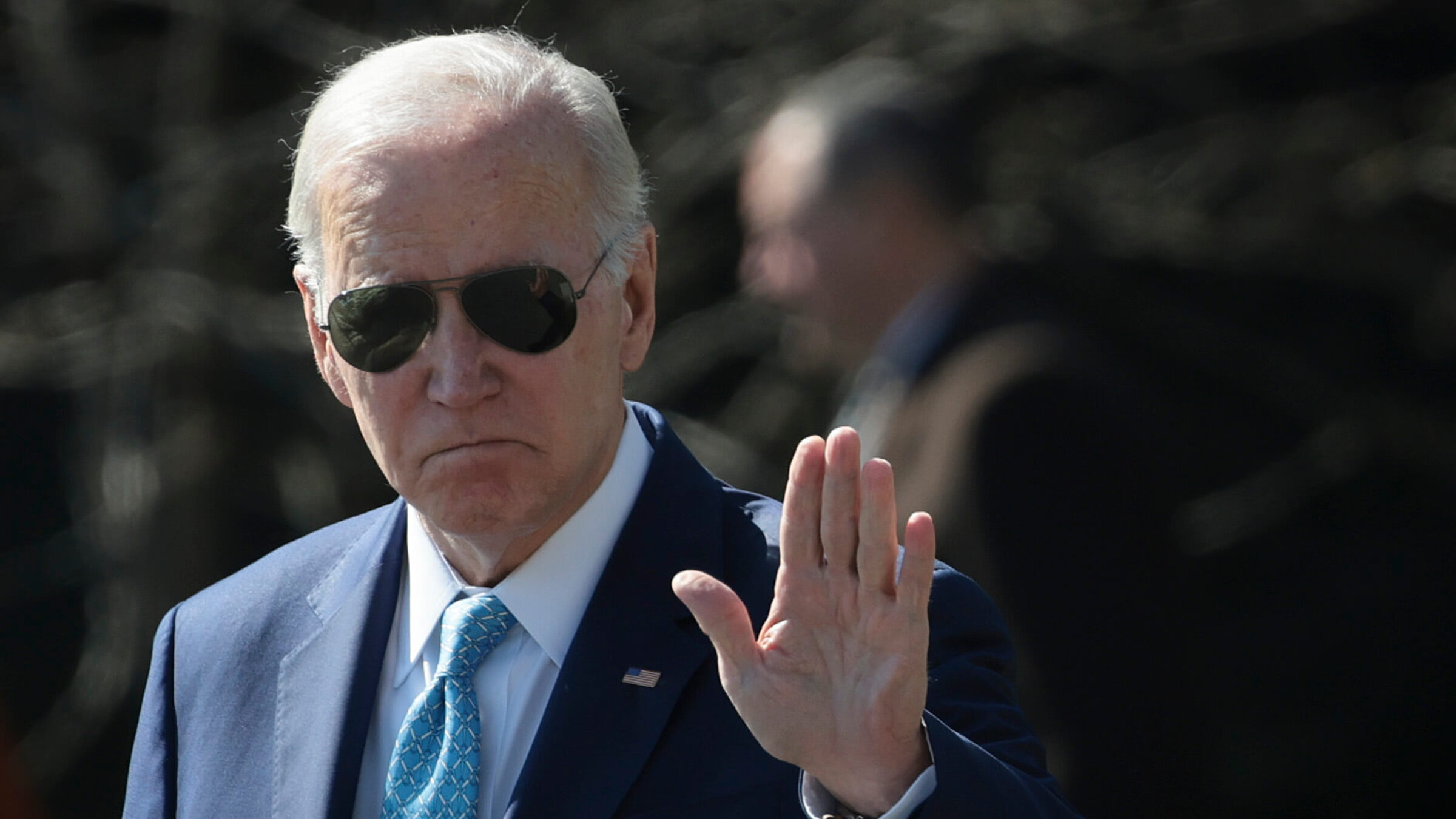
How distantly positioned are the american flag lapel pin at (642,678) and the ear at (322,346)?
45cm

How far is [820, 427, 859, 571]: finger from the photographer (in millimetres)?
1332

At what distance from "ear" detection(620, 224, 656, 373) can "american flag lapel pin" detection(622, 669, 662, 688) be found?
1.22 feet

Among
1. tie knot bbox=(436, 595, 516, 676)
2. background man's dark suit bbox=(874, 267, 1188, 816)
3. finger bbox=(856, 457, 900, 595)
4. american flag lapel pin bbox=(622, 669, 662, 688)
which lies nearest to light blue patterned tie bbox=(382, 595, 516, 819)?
tie knot bbox=(436, 595, 516, 676)

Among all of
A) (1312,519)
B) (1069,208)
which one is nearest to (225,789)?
(1069,208)

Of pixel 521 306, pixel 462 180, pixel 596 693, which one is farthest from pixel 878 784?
pixel 462 180

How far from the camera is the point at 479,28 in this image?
380cm

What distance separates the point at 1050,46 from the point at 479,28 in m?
1.38

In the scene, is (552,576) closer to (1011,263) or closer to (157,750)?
(157,750)

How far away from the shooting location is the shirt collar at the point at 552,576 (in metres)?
1.69

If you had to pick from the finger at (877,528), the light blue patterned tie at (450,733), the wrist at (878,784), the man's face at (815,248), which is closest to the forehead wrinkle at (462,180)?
the light blue patterned tie at (450,733)

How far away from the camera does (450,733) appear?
5.28 ft

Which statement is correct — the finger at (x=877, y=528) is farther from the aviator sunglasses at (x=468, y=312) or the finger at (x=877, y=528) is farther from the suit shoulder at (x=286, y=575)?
the suit shoulder at (x=286, y=575)

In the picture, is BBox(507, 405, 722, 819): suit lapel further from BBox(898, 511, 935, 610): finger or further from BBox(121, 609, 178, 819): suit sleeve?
BBox(121, 609, 178, 819): suit sleeve

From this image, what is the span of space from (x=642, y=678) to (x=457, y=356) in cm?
38
